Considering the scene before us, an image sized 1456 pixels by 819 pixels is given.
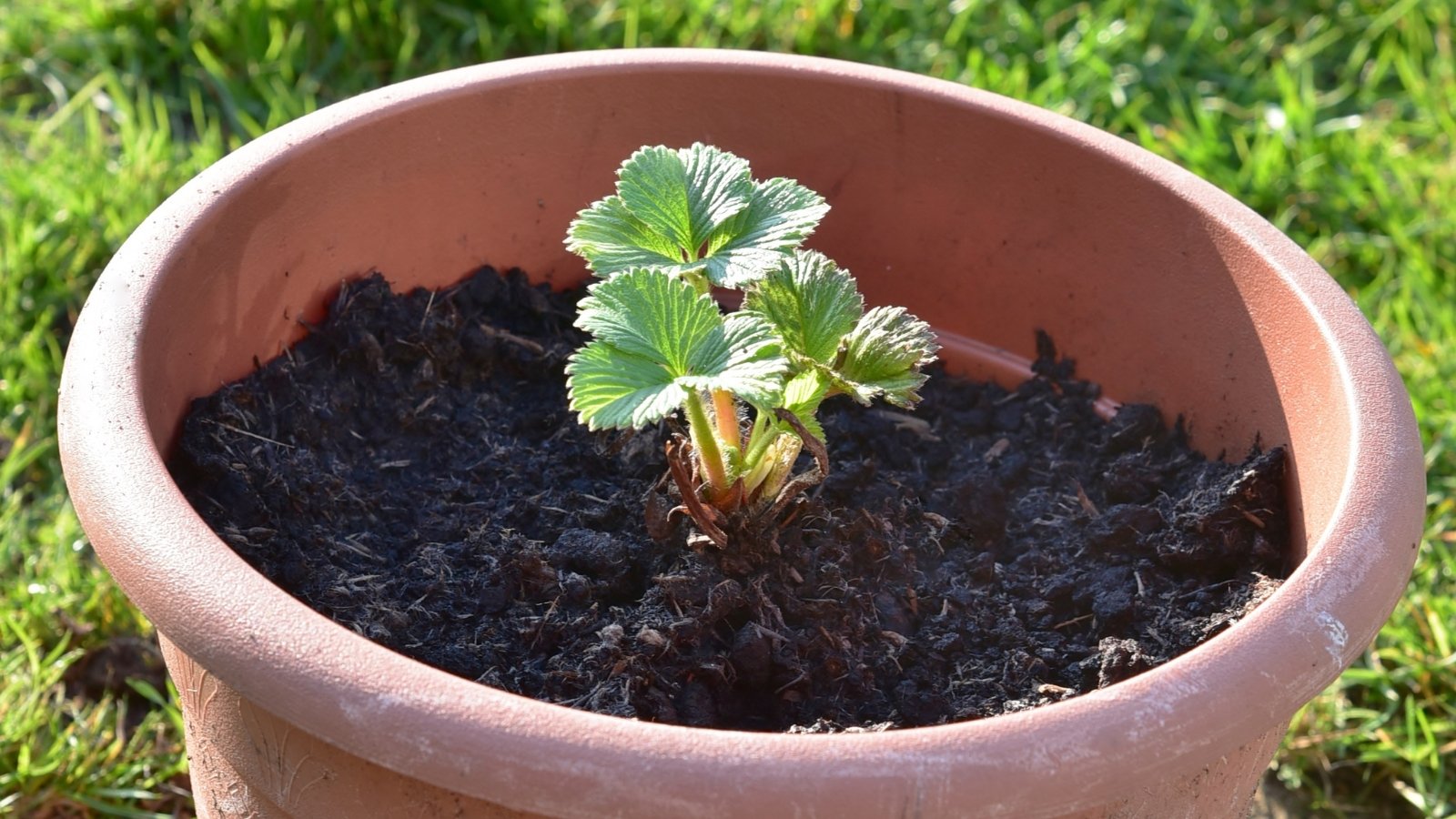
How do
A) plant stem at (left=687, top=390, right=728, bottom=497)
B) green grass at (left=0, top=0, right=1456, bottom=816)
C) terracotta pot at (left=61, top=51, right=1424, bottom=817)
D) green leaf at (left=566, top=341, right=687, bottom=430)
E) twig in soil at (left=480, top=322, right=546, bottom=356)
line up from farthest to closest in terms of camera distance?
green grass at (left=0, top=0, right=1456, bottom=816) < twig in soil at (left=480, top=322, right=546, bottom=356) < plant stem at (left=687, top=390, right=728, bottom=497) < green leaf at (left=566, top=341, right=687, bottom=430) < terracotta pot at (left=61, top=51, right=1424, bottom=817)

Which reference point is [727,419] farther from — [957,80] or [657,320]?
[957,80]

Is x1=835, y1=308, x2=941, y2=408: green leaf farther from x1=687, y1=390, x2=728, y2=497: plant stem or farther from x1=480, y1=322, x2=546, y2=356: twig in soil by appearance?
x1=480, y1=322, x2=546, y2=356: twig in soil

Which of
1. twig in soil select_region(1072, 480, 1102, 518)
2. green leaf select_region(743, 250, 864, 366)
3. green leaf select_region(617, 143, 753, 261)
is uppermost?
green leaf select_region(617, 143, 753, 261)

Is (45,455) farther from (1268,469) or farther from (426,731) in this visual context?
(1268,469)

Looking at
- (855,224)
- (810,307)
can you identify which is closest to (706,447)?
(810,307)

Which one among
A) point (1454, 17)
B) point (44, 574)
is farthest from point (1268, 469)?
point (1454, 17)

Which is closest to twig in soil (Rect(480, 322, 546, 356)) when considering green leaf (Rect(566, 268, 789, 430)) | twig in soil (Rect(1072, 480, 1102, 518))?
green leaf (Rect(566, 268, 789, 430))

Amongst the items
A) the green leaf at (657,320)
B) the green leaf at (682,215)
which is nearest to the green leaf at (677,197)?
the green leaf at (682,215)
